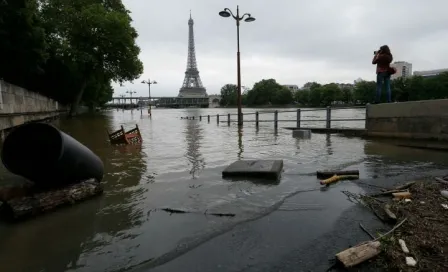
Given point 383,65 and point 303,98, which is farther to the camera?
point 303,98

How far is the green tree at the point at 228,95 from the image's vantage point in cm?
15375

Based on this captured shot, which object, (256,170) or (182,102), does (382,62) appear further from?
(182,102)

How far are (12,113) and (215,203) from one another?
44.4 ft

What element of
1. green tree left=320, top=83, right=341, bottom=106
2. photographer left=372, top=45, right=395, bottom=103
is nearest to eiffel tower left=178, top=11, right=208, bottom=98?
green tree left=320, top=83, right=341, bottom=106

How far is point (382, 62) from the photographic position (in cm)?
1277

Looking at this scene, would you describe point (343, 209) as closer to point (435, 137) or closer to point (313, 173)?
point (313, 173)

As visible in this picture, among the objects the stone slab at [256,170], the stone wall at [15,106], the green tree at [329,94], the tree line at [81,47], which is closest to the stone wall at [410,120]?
the stone slab at [256,170]

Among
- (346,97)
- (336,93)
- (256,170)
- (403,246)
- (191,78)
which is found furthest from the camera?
(191,78)

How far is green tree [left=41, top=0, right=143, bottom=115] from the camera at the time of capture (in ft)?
124

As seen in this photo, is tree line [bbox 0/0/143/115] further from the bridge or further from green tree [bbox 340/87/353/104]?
the bridge

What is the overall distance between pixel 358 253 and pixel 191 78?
15312 cm

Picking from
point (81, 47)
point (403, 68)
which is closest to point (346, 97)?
point (403, 68)

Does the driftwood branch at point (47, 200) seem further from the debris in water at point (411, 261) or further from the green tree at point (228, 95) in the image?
the green tree at point (228, 95)

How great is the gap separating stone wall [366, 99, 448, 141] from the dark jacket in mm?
1389
